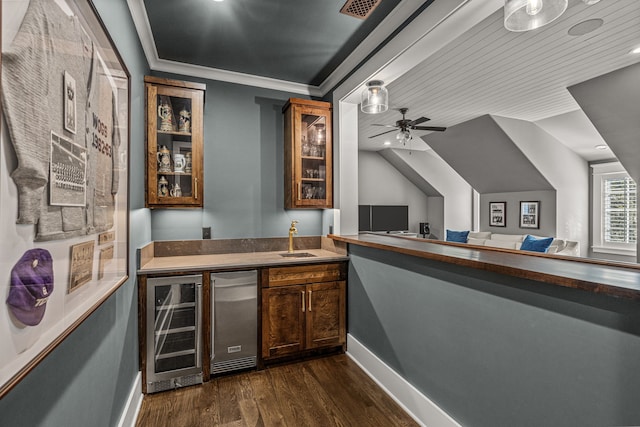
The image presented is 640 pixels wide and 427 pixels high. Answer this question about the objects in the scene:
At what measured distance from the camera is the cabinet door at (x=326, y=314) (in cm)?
269

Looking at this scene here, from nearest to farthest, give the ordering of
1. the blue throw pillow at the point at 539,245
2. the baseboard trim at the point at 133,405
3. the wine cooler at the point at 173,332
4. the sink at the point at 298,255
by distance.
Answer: the baseboard trim at the point at 133,405 < the wine cooler at the point at 173,332 < the sink at the point at 298,255 < the blue throw pillow at the point at 539,245

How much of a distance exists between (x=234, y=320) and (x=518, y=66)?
362cm

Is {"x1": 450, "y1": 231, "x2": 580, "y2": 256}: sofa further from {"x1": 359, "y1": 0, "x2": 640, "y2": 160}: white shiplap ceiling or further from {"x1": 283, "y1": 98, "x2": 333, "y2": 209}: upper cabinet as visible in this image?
{"x1": 283, "y1": 98, "x2": 333, "y2": 209}: upper cabinet

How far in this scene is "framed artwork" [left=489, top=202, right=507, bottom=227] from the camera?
6395mm

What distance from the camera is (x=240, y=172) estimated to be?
311 cm

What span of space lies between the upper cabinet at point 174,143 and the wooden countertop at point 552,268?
1.82m

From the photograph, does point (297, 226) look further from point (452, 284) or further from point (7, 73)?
point (7, 73)

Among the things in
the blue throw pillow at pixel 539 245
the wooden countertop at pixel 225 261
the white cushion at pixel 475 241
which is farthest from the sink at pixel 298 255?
the white cushion at pixel 475 241

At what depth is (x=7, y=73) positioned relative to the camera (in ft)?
2.14

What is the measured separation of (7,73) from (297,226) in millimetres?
2734

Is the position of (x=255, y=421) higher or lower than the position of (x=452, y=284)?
lower

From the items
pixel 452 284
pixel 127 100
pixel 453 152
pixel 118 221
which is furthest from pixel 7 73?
pixel 453 152

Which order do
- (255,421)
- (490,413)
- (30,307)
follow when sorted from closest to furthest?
(30,307)
(490,413)
(255,421)

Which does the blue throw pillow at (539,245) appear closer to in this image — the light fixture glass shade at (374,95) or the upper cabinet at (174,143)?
the light fixture glass shade at (374,95)
